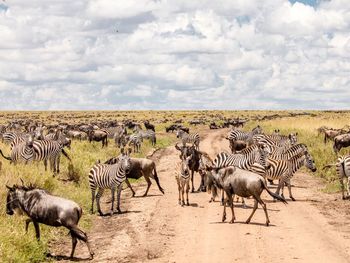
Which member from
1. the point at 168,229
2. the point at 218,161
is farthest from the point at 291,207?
the point at 168,229

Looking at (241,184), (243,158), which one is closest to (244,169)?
(243,158)

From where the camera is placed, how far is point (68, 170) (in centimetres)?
2456

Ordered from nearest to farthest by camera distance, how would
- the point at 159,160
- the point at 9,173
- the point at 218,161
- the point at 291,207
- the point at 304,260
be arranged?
1. the point at 304,260
2. the point at 9,173
3. the point at 291,207
4. the point at 218,161
5. the point at 159,160

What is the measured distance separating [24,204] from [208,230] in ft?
17.1

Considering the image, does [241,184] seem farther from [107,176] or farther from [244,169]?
[107,176]

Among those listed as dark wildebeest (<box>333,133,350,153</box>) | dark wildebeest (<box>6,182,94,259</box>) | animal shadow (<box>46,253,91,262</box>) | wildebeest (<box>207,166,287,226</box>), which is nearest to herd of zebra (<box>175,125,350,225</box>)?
wildebeest (<box>207,166,287,226</box>)

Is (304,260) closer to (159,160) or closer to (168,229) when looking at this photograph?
(168,229)

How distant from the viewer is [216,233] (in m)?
15.2

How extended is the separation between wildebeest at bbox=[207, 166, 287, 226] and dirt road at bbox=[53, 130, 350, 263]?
0.68 metres

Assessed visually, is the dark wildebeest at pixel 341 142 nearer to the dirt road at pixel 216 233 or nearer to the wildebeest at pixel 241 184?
the dirt road at pixel 216 233

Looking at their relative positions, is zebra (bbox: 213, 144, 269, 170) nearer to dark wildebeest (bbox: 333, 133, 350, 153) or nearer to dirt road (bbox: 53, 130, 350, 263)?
dirt road (bbox: 53, 130, 350, 263)

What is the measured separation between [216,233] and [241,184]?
74.9 inches

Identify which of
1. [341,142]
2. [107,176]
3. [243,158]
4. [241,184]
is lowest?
[107,176]

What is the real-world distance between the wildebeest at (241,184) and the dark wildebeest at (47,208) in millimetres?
5316
